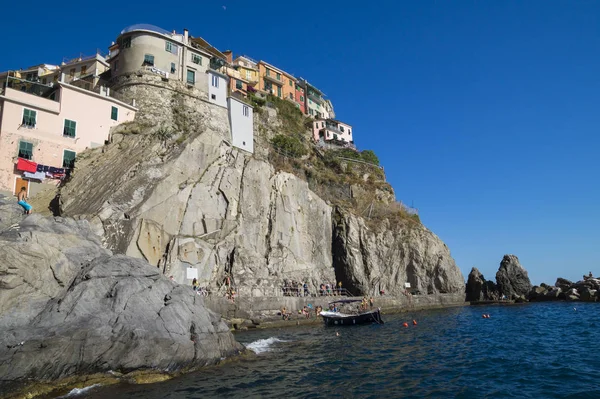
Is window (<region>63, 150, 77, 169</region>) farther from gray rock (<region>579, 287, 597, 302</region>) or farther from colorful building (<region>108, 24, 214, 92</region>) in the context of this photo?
gray rock (<region>579, 287, 597, 302</region>)

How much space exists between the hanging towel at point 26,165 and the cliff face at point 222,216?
10.4 ft

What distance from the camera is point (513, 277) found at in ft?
211

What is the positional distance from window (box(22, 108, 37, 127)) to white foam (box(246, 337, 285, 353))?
27081 millimetres

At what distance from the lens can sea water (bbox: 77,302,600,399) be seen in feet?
51.1

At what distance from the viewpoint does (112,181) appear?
35.3m

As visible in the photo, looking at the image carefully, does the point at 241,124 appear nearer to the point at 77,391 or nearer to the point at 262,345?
the point at 262,345

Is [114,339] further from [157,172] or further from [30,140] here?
[30,140]

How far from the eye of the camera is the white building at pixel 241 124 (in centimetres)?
4925

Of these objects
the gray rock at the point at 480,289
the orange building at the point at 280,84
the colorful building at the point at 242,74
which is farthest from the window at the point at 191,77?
the gray rock at the point at 480,289

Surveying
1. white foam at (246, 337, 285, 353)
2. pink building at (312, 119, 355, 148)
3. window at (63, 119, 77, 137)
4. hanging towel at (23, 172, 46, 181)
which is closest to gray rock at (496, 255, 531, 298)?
pink building at (312, 119, 355, 148)

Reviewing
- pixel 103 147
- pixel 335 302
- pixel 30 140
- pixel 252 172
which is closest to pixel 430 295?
pixel 335 302

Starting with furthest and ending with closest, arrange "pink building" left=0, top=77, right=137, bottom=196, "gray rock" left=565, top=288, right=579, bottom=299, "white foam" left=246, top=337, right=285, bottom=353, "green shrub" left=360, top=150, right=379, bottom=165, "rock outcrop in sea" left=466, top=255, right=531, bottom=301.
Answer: "green shrub" left=360, top=150, right=379, bottom=165, "gray rock" left=565, top=288, right=579, bottom=299, "rock outcrop in sea" left=466, top=255, right=531, bottom=301, "pink building" left=0, top=77, right=137, bottom=196, "white foam" left=246, top=337, right=285, bottom=353

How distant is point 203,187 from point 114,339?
24.1 meters

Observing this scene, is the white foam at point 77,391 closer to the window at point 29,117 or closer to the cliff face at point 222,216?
the cliff face at point 222,216
